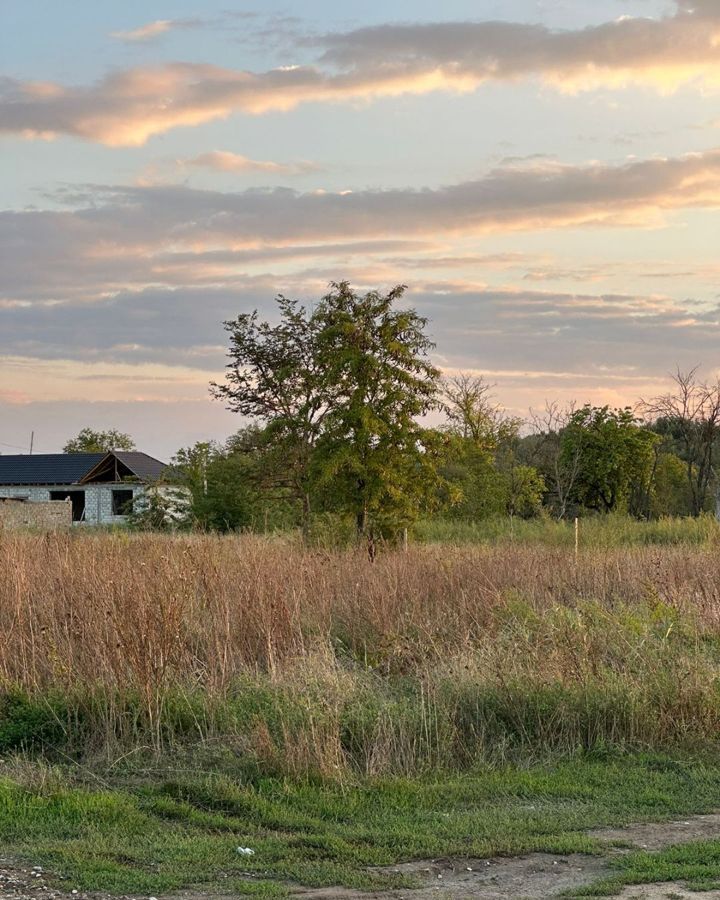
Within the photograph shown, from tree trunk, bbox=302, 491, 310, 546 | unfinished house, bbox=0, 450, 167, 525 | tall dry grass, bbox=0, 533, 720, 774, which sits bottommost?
tall dry grass, bbox=0, 533, 720, 774

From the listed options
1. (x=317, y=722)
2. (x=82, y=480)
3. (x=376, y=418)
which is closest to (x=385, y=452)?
(x=376, y=418)

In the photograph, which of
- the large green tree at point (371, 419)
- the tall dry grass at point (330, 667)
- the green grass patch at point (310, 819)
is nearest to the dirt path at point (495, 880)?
the green grass patch at point (310, 819)

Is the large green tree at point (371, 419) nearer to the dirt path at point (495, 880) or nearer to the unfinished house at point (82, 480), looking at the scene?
the dirt path at point (495, 880)

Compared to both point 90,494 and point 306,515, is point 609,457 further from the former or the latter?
point 90,494

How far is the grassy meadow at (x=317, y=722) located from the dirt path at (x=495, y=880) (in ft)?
0.50

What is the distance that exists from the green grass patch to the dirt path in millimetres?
119

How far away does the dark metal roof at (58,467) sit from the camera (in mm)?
60656

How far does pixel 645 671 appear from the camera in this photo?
9656 mm

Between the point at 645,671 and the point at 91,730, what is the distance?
4732mm

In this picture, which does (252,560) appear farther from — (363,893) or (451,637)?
(363,893)

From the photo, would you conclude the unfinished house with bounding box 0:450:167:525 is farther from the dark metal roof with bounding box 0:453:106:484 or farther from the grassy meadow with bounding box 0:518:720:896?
the grassy meadow with bounding box 0:518:720:896

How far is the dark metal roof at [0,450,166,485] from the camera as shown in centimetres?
6066

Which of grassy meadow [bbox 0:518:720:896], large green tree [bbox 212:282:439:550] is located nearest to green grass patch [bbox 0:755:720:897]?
grassy meadow [bbox 0:518:720:896]

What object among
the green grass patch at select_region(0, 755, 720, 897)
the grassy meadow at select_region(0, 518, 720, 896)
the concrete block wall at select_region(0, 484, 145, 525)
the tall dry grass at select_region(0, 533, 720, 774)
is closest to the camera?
the green grass patch at select_region(0, 755, 720, 897)
